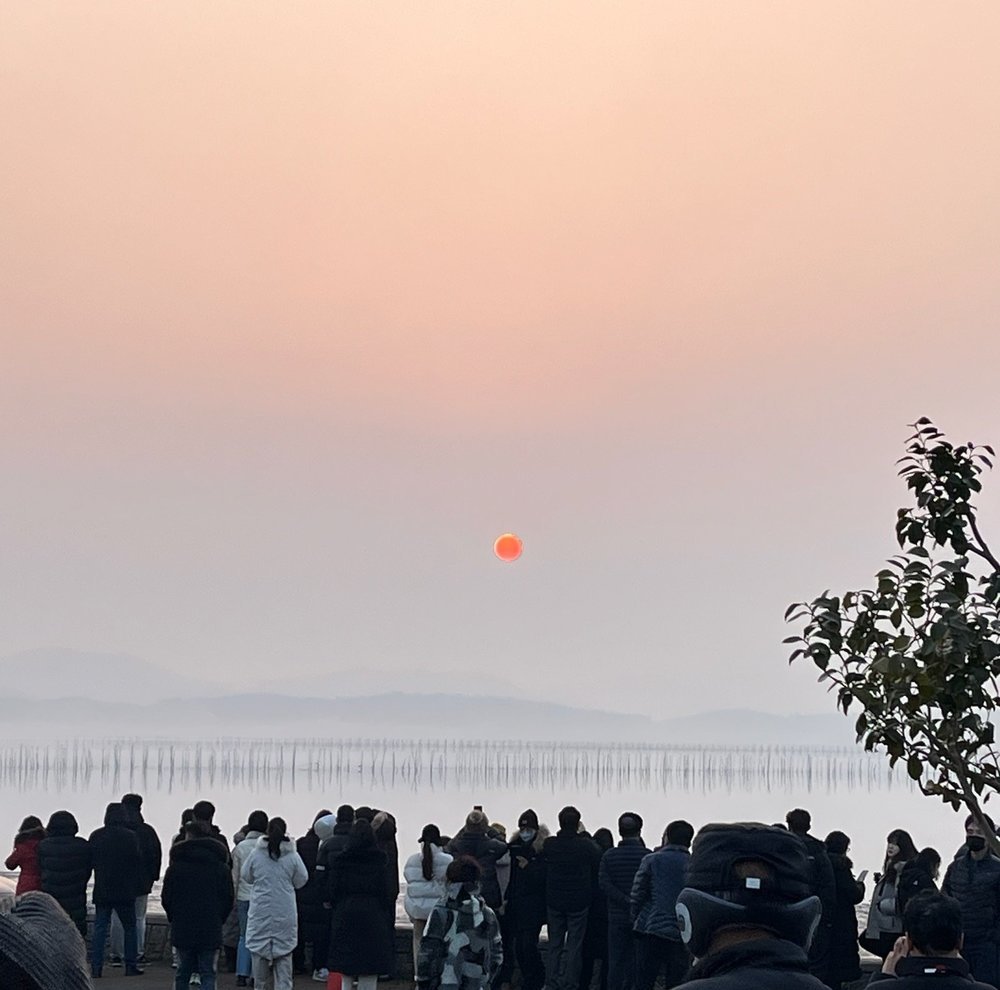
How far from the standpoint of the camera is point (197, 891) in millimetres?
13102

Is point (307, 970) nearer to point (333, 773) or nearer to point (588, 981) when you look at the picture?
point (588, 981)

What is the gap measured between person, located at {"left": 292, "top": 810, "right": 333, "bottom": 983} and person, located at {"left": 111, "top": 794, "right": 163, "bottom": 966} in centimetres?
137

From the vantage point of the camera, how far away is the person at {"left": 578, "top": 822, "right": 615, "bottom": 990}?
1434cm

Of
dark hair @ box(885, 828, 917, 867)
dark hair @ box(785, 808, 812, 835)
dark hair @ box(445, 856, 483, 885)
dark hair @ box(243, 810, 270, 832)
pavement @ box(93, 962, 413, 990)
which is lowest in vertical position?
pavement @ box(93, 962, 413, 990)

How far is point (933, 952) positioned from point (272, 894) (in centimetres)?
884

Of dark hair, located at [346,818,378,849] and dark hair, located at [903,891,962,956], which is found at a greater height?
dark hair, located at [346,818,378,849]

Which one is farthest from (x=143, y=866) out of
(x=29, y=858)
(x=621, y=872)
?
(x=621, y=872)

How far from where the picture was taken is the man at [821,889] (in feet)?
39.5

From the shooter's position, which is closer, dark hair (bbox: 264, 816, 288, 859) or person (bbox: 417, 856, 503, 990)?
person (bbox: 417, 856, 503, 990)

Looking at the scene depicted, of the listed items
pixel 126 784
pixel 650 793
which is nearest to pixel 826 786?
pixel 650 793

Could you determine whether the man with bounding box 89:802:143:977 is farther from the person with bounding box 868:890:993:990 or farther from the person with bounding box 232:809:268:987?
the person with bounding box 868:890:993:990

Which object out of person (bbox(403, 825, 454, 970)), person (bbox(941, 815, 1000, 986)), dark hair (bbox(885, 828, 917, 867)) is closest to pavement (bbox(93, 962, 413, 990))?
person (bbox(403, 825, 454, 970))

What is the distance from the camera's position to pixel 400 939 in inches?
620

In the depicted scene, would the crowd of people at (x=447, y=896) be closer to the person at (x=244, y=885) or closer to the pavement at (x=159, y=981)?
the person at (x=244, y=885)
